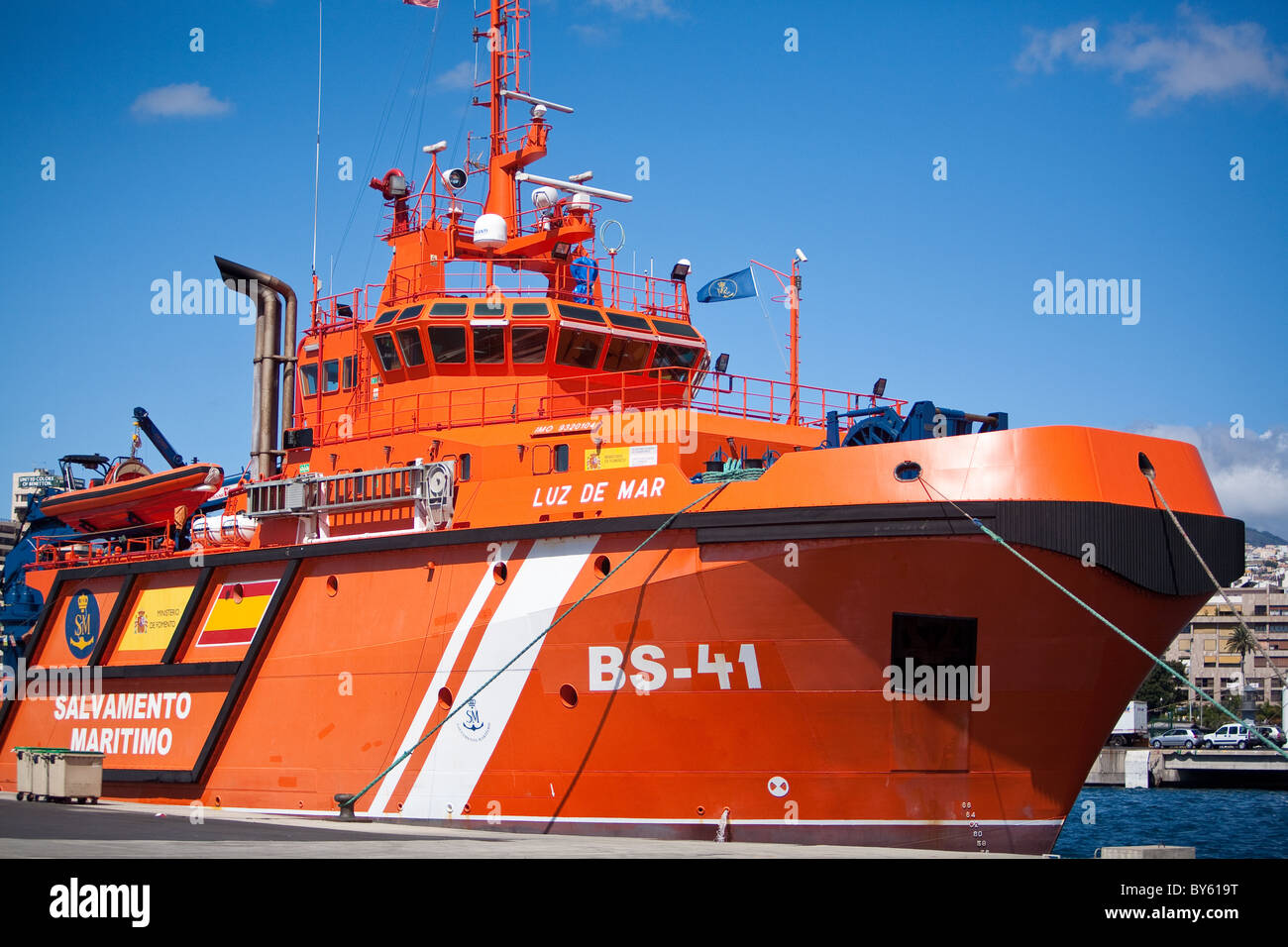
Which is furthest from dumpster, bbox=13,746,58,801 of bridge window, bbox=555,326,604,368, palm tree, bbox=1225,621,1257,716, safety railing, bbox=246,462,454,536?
palm tree, bbox=1225,621,1257,716

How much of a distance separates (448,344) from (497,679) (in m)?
5.44

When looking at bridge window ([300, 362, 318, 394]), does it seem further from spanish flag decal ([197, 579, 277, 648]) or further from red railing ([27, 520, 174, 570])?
spanish flag decal ([197, 579, 277, 648])

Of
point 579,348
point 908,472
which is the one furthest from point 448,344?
point 908,472

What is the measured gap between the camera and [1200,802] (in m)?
42.2

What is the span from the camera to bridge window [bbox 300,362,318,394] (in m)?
22.4

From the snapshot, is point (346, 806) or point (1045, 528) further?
point (346, 806)

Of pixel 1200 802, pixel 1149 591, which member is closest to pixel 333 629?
pixel 1149 591

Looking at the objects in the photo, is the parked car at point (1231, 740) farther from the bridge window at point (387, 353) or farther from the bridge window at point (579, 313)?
the bridge window at point (387, 353)

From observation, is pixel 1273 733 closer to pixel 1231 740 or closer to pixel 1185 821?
pixel 1231 740

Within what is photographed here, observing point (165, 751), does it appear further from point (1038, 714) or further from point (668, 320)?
point (1038, 714)

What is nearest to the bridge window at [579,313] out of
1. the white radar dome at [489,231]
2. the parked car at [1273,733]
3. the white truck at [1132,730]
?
the white radar dome at [489,231]

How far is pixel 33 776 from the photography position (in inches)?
744

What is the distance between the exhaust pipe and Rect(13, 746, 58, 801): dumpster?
5.42 metres

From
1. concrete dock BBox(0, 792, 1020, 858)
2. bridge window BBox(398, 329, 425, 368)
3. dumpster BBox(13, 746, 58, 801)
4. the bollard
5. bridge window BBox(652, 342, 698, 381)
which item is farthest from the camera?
bridge window BBox(652, 342, 698, 381)
